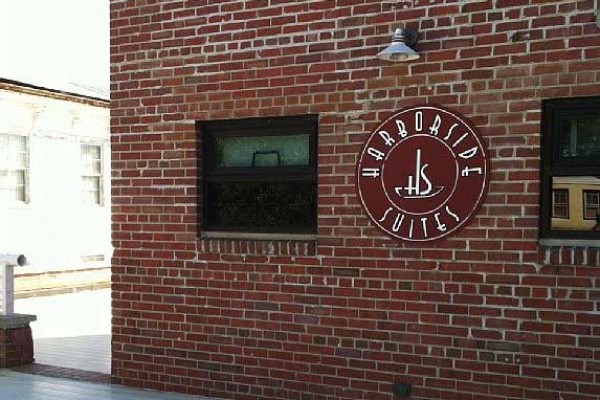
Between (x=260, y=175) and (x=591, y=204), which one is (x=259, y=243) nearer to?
(x=260, y=175)

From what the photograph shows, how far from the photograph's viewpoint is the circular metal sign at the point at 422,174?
5.09 metres

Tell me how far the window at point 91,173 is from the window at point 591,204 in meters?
12.6

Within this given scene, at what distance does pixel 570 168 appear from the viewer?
4840mm

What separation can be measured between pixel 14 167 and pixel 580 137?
11830 millimetres

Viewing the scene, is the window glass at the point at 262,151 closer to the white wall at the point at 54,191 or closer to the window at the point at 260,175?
the window at the point at 260,175

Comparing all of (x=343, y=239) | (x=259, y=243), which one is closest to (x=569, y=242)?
(x=343, y=239)

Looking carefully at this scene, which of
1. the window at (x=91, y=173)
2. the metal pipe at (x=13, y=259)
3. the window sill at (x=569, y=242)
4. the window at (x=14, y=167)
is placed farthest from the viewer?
the window at (x=91, y=173)

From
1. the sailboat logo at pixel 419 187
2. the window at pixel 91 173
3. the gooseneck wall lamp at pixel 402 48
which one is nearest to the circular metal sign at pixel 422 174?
the sailboat logo at pixel 419 187

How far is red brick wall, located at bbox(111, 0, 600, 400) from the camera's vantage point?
4887 mm

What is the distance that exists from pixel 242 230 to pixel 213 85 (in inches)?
49.1

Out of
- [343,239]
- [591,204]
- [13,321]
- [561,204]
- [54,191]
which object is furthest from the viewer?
[54,191]

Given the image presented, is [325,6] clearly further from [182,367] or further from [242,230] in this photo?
[182,367]

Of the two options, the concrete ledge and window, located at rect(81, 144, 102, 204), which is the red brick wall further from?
window, located at rect(81, 144, 102, 204)

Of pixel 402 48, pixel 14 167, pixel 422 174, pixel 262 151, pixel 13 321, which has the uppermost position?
pixel 402 48
